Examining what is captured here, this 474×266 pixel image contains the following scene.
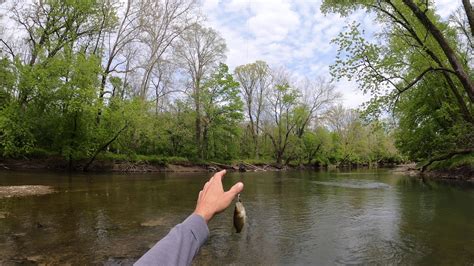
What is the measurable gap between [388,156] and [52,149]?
277 feet

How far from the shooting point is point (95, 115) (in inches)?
1334

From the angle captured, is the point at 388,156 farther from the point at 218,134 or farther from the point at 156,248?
the point at 156,248

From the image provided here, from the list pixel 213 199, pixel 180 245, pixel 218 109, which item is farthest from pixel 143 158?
pixel 180 245

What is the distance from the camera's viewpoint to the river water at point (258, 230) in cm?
782

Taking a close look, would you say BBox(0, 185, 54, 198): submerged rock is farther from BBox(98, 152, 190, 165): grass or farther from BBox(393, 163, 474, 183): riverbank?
BBox(393, 163, 474, 183): riverbank

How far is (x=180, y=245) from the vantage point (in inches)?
55.9

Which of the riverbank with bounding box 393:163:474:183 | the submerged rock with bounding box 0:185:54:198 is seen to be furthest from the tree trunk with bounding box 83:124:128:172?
the riverbank with bounding box 393:163:474:183

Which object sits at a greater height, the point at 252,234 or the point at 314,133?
the point at 314,133

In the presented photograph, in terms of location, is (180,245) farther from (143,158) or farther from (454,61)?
(143,158)

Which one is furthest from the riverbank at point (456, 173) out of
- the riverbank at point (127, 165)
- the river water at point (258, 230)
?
the riverbank at point (127, 165)

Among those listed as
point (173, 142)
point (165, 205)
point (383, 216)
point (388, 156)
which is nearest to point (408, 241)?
point (383, 216)

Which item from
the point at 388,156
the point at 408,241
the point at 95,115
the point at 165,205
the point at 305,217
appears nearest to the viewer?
the point at 408,241

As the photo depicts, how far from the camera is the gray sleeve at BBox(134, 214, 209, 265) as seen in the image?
1.34m

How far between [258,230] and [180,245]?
940cm
